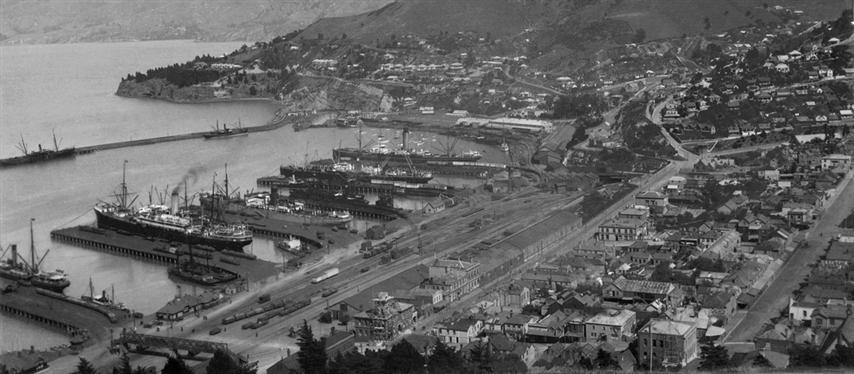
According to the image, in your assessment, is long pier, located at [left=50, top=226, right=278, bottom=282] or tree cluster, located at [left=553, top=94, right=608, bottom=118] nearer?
long pier, located at [left=50, top=226, right=278, bottom=282]

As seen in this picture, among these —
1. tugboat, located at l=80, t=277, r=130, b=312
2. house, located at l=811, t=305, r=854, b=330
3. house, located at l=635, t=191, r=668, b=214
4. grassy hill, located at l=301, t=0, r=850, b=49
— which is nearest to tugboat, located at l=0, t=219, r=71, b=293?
tugboat, located at l=80, t=277, r=130, b=312

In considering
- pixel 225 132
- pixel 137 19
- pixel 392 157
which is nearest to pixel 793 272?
pixel 392 157

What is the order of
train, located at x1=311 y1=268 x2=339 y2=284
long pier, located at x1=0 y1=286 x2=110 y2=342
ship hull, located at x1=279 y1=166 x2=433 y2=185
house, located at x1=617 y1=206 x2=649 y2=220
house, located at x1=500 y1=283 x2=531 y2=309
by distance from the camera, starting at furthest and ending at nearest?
ship hull, located at x1=279 y1=166 x2=433 y2=185, house, located at x1=617 y1=206 x2=649 y2=220, train, located at x1=311 y1=268 x2=339 y2=284, long pier, located at x1=0 y1=286 x2=110 y2=342, house, located at x1=500 y1=283 x2=531 y2=309

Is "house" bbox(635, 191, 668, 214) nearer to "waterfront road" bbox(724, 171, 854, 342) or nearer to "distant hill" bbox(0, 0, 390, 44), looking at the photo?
"waterfront road" bbox(724, 171, 854, 342)

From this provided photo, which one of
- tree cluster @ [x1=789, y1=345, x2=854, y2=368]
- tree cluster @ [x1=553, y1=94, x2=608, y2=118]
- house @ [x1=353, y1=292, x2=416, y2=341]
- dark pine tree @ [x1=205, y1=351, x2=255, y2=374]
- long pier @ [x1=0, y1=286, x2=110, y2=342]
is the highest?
tree cluster @ [x1=553, y1=94, x2=608, y2=118]

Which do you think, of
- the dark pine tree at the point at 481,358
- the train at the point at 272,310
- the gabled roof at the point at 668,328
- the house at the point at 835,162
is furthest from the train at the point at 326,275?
the house at the point at 835,162

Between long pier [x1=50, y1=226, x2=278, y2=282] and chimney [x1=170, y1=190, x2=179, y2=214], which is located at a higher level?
chimney [x1=170, y1=190, x2=179, y2=214]

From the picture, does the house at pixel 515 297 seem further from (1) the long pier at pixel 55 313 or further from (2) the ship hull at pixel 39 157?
(2) the ship hull at pixel 39 157
